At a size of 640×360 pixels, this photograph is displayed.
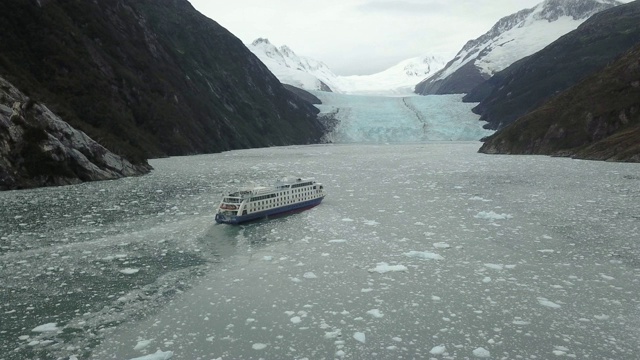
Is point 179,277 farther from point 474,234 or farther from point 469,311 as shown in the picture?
point 474,234

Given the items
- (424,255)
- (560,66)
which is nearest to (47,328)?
(424,255)

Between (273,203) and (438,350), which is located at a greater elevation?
(273,203)

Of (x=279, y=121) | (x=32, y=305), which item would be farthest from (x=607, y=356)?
(x=279, y=121)

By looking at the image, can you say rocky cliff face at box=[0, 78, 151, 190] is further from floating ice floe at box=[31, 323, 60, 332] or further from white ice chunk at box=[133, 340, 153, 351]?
white ice chunk at box=[133, 340, 153, 351]

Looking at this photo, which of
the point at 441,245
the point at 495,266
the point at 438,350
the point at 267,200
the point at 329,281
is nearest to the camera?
the point at 438,350

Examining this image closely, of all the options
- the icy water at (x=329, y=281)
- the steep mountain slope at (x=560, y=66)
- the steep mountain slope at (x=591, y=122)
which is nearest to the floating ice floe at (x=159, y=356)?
the icy water at (x=329, y=281)

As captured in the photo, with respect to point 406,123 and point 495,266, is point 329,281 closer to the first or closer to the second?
point 495,266
